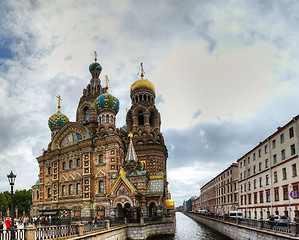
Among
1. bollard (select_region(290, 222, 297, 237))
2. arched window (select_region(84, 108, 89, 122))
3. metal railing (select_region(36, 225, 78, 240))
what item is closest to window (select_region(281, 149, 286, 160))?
bollard (select_region(290, 222, 297, 237))

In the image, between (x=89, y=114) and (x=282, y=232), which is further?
(x=89, y=114)

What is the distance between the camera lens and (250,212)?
43.5 meters

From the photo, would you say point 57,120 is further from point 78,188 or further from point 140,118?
point 140,118

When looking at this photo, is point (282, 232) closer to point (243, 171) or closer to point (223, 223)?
point (223, 223)

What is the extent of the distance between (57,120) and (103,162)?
47.8 feet

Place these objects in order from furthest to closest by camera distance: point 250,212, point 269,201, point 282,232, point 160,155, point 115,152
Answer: point 160,155
point 250,212
point 115,152
point 269,201
point 282,232

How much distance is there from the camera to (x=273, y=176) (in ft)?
116

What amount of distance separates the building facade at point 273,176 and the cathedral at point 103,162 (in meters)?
13.0

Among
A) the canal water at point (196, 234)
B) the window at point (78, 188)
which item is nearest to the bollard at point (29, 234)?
the canal water at point (196, 234)

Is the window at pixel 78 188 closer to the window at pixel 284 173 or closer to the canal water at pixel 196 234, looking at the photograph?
the canal water at pixel 196 234

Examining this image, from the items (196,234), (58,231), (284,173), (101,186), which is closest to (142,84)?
(101,186)

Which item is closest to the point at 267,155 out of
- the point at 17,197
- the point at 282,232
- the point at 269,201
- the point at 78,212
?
the point at 269,201

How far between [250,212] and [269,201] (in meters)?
8.13

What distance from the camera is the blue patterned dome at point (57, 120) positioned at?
49.2m
